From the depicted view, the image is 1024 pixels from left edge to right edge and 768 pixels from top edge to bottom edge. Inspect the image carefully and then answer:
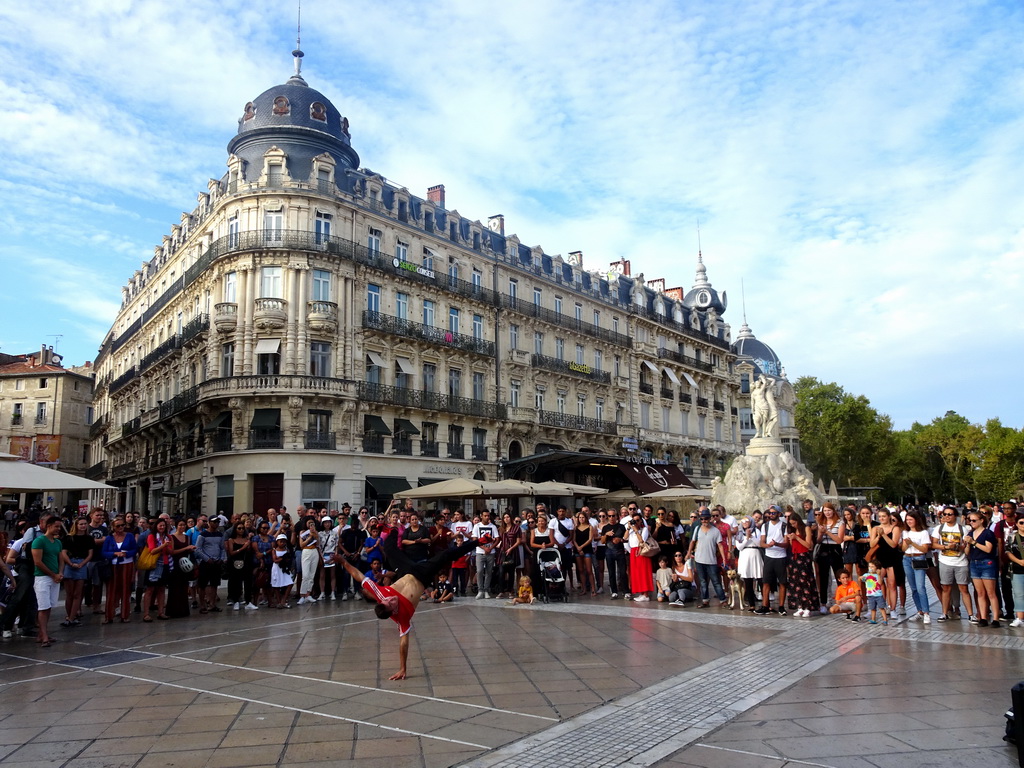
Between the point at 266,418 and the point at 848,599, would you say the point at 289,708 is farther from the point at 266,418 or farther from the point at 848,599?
the point at 266,418

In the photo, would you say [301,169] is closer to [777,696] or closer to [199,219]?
[199,219]

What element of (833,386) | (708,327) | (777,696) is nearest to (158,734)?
(777,696)

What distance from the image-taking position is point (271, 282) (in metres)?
32.9

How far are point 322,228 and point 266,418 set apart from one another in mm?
8368

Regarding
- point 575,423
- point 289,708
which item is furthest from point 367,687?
point 575,423

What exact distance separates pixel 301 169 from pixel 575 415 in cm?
1942

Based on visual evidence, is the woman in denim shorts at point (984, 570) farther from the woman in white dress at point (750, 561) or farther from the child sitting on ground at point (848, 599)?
the woman in white dress at point (750, 561)

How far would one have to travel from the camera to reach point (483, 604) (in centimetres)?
1509

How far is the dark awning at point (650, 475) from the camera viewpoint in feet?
120

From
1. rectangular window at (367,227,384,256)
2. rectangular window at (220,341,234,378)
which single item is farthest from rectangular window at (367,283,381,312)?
rectangular window at (220,341,234,378)

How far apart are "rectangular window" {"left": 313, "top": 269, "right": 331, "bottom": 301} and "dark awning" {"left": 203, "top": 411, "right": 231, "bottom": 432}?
6.01 metres

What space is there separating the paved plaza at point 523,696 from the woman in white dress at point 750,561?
1677mm

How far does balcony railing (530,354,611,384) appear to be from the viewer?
42281mm

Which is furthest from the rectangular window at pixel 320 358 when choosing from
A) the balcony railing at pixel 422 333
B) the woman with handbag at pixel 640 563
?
the woman with handbag at pixel 640 563
